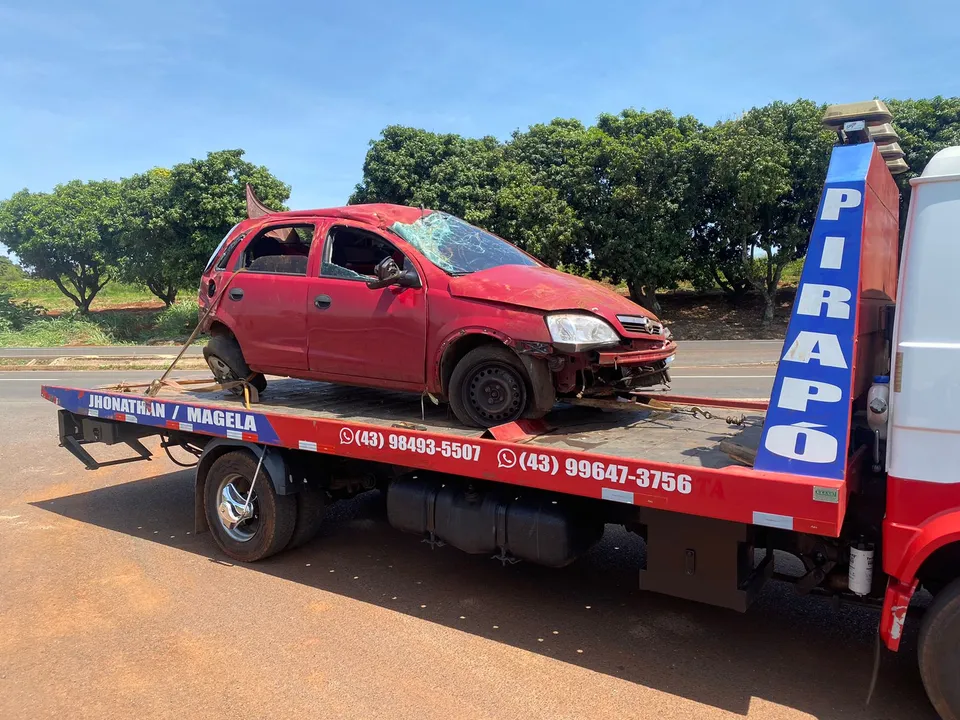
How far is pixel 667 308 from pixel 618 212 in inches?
224

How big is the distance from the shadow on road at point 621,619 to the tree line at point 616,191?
66.7 feet

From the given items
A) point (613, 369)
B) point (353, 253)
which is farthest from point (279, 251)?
point (613, 369)

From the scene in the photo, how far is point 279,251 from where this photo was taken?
19.8 ft

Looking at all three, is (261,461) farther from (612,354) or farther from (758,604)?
(758,604)

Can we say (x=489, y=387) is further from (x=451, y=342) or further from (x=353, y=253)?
(x=353, y=253)

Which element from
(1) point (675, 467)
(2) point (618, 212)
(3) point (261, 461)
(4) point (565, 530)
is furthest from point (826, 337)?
(2) point (618, 212)

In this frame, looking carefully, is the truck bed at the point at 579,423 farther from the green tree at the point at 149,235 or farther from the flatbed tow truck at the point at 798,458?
the green tree at the point at 149,235

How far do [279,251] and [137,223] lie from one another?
26.6 metres

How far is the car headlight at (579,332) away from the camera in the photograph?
4.21 m

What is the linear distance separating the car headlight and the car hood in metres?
0.05

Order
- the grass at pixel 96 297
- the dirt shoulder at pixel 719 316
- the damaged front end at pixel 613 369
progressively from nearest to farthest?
the damaged front end at pixel 613 369
the dirt shoulder at pixel 719 316
the grass at pixel 96 297

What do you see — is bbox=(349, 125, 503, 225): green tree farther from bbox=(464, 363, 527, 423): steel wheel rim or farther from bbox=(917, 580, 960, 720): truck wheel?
bbox=(917, 580, 960, 720): truck wheel

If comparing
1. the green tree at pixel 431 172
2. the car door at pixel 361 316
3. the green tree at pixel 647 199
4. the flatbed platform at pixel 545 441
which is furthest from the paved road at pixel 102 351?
the car door at pixel 361 316

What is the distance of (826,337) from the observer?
303 centimetres
